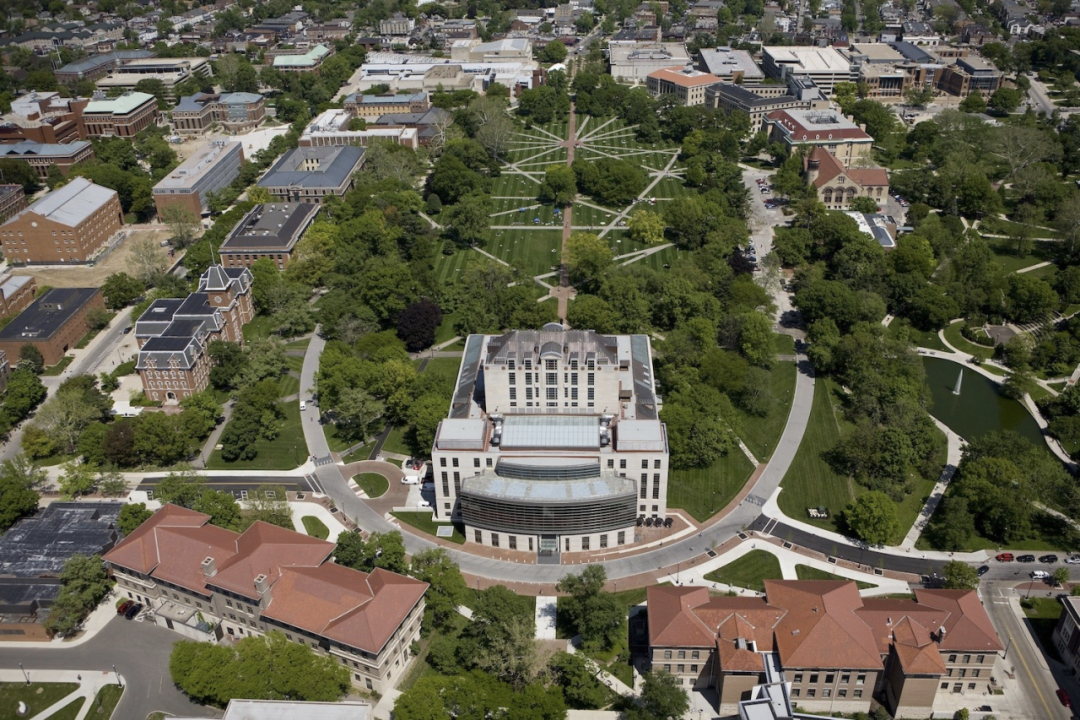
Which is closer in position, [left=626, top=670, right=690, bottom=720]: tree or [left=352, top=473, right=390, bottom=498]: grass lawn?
[left=626, top=670, right=690, bottom=720]: tree

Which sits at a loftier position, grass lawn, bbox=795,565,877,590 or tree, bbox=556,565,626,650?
tree, bbox=556,565,626,650

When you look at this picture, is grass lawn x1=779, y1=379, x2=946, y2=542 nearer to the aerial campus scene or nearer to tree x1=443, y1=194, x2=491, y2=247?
the aerial campus scene

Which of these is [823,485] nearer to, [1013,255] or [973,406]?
[973,406]

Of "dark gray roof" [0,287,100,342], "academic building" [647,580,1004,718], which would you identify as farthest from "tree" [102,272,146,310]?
"academic building" [647,580,1004,718]

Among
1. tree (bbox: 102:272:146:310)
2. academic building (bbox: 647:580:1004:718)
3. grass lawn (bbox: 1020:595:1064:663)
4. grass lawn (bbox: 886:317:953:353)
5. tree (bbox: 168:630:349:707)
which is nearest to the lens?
academic building (bbox: 647:580:1004:718)

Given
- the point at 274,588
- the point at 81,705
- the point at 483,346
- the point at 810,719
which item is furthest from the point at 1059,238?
the point at 81,705

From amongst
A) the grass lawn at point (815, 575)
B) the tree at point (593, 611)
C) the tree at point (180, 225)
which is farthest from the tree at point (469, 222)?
the grass lawn at point (815, 575)

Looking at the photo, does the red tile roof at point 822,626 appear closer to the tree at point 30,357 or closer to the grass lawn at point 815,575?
the grass lawn at point 815,575
